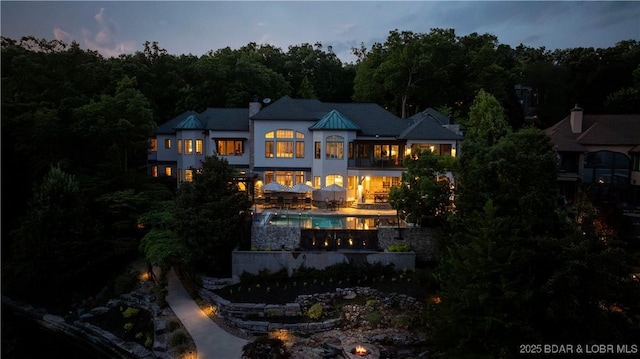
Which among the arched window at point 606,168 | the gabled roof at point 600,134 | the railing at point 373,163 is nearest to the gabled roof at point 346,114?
the railing at point 373,163

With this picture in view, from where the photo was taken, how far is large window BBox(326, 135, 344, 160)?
28109 mm

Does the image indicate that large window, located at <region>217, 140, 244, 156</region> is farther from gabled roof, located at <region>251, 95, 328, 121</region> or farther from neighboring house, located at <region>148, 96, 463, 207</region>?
gabled roof, located at <region>251, 95, 328, 121</region>

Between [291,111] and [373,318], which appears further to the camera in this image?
[291,111]

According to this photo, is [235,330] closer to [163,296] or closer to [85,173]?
[163,296]

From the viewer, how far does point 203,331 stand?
16594mm

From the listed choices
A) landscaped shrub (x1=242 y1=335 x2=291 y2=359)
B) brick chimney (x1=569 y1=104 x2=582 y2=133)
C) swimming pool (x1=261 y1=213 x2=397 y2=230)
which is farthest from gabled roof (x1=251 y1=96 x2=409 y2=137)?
landscaped shrub (x1=242 y1=335 x2=291 y2=359)

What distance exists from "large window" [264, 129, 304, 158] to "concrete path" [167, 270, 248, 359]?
38.7 ft

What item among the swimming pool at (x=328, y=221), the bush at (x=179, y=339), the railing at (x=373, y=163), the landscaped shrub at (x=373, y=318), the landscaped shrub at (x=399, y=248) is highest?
the railing at (x=373, y=163)

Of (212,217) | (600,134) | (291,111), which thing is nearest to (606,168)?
(600,134)

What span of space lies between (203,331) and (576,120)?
30179 millimetres

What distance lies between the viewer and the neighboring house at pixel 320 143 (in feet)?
91.6

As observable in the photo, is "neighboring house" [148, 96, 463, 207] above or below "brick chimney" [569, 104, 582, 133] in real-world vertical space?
below

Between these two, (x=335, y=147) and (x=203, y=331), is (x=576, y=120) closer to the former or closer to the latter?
(x=335, y=147)

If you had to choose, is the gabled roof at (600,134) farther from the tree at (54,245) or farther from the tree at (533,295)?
the tree at (54,245)
